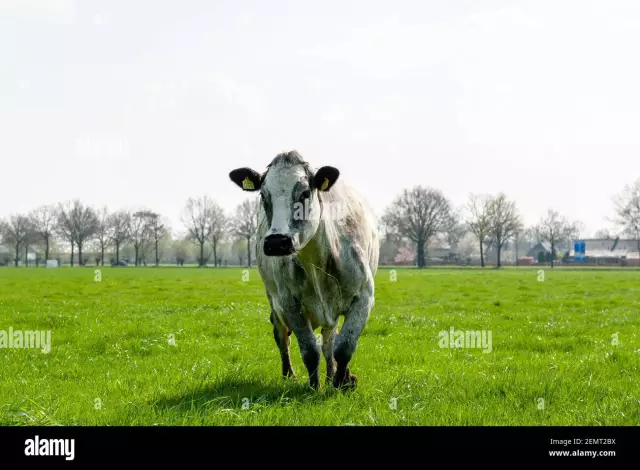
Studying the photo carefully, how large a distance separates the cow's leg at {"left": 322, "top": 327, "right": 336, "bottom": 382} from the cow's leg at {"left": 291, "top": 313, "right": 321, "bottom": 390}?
50 centimetres

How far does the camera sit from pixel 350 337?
21.1 feet

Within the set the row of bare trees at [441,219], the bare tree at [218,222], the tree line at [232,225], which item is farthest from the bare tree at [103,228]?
the row of bare trees at [441,219]

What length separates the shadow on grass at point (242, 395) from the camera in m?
5.93

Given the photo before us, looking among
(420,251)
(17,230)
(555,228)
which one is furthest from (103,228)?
(555,228)

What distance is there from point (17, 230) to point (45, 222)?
6699 mm

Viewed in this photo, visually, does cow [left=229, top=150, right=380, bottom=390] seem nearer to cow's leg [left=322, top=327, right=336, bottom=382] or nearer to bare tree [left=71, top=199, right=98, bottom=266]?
cow's leg [left=322, top=327, right=336, bottom=382]

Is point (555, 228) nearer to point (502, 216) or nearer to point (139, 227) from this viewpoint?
point (502, 216)

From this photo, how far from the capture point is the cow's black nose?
5328 millimetres

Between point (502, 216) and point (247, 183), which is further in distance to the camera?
point (502, 216)

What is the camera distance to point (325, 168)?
20.1 ft

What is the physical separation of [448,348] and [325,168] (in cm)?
588

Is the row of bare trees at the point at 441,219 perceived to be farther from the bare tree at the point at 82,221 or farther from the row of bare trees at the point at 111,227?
the bare tree at the point at 82,221

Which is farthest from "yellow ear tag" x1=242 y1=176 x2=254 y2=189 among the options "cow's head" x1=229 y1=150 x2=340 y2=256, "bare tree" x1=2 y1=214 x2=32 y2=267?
"bare tree" x1=2 y1=214 x2=32 y2=267

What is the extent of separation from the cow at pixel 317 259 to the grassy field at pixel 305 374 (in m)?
0.61
